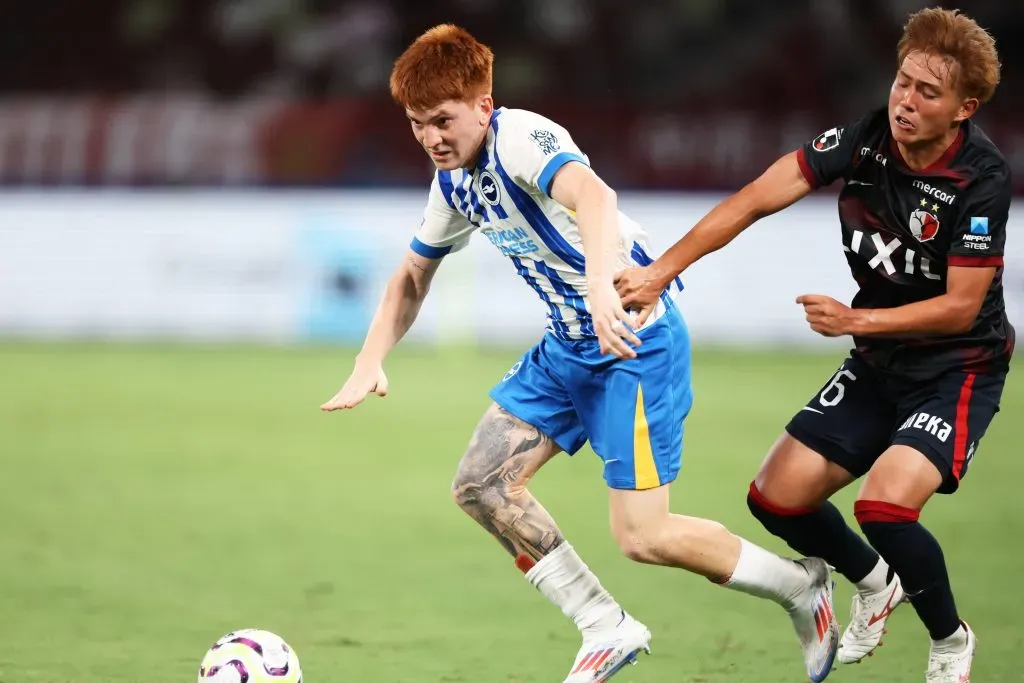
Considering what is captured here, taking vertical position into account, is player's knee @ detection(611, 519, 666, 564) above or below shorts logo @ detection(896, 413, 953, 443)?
below

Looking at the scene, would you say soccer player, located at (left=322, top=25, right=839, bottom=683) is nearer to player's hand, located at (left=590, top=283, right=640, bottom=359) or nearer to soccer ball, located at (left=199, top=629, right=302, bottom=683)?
player's hand, located at (left=590, top=283, right=640, bottom=359)

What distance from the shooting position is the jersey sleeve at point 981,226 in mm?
4406

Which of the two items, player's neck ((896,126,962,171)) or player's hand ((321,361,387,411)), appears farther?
player's hand ((321,361,387,411))

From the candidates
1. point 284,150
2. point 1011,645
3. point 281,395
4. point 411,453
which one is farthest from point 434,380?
point 1011,645

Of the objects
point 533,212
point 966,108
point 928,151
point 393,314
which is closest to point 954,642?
point 928,151

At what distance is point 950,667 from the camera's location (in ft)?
15.2

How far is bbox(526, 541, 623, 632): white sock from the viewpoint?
4.75 metres

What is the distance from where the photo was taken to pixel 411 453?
942cm

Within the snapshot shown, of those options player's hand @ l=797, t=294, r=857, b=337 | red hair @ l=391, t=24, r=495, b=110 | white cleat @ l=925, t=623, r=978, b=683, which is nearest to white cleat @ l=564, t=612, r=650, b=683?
white cleat @ l=925, t=623, r=978, b=683

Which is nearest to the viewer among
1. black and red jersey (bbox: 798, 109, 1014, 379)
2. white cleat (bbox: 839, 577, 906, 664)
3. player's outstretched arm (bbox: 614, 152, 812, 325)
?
black and red jersey (bbox: 798, 109, 1014, 379)

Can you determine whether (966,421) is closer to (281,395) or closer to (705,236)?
(705,236)

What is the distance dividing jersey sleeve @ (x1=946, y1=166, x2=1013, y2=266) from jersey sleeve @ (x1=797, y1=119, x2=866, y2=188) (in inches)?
16.5

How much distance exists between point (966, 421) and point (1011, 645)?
122cm

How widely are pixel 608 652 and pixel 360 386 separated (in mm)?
1213
